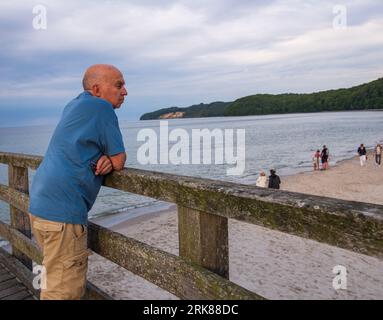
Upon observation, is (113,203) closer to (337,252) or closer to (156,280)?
(337,252)

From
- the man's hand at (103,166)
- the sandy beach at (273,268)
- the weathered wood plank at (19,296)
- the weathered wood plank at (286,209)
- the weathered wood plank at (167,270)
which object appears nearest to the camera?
the weathered wood plank at (286,209)

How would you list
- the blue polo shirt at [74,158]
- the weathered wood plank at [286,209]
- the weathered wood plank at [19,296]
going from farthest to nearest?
the weathered wood plank at [19,296], the blue polo shirt at [74,158], the weathered wood plank at [286,209]

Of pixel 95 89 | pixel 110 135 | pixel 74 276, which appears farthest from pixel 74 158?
pixel 74 276

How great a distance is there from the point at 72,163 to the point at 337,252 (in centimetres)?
1120

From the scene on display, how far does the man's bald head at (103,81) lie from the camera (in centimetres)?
241

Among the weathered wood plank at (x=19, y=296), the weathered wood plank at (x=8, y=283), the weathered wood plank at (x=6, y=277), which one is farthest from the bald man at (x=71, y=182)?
the weathered wood plank at (x=6, y=277)

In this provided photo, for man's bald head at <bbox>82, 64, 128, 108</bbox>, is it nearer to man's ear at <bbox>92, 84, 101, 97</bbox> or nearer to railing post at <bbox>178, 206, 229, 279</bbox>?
man's ear at <bbox>92, 84, 101, 97</bbox>

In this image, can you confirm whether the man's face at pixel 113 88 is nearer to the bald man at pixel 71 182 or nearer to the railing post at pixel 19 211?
the bald man at pixel 71 182

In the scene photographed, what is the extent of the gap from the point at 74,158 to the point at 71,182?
0.14 metres

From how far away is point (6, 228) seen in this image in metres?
4.14

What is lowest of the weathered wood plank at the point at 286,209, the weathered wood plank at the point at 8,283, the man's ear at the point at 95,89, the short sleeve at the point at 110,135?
→ the weathered wood plank at the point at 8,283

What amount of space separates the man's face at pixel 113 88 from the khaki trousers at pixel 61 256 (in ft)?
2.70

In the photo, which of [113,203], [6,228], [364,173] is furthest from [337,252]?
[364,173]

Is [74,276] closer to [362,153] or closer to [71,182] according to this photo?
[71,182]
